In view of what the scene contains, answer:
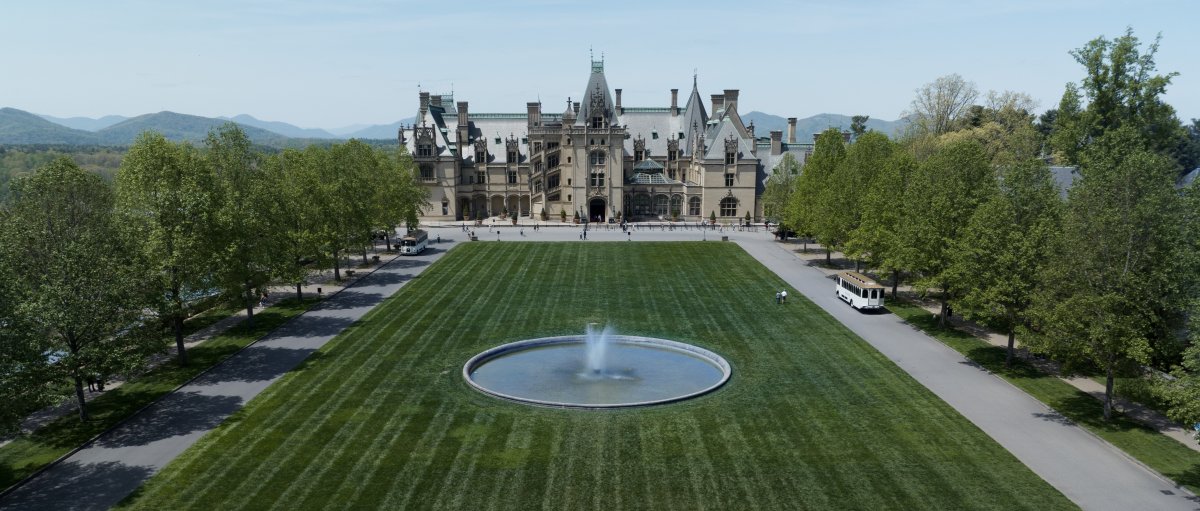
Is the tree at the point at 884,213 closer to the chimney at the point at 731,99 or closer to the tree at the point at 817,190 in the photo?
the tree at the point at 817,190

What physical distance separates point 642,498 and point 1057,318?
65.9 feet

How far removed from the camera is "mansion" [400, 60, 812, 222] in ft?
342

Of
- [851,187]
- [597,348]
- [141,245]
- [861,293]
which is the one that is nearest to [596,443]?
[597,348]

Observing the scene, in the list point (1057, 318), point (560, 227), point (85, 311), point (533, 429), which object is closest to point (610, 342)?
point (533, 429)

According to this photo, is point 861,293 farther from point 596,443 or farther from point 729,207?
point 729,207

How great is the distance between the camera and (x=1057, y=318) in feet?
99.3

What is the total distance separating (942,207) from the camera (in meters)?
44.6

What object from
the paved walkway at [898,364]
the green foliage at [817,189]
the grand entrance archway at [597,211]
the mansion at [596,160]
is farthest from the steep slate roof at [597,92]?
the paved walkway at [898,364]

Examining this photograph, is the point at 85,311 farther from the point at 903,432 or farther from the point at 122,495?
the point at 903,432

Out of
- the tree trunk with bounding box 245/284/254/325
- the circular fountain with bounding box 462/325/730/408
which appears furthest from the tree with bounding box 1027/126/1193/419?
the tree trunk with bounding box 245/284/254/325

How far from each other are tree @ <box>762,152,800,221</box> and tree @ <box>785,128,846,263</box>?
40.4 feet

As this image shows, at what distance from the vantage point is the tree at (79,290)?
28500mm

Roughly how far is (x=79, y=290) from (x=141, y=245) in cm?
708

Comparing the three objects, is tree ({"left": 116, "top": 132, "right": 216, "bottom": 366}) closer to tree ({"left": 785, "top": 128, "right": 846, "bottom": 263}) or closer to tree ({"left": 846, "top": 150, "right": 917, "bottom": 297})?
tree ({"left": 846, "top": 150, "right": 917, "bottom": 297})
